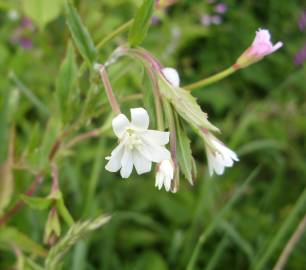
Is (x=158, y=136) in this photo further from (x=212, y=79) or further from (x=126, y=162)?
(x=212, y=79)

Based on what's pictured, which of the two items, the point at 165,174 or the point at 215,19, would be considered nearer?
the point at 165,174

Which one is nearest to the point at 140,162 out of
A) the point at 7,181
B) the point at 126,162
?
the point at 126,162

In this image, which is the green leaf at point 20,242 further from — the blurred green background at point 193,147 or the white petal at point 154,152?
the white petal at point 154,152

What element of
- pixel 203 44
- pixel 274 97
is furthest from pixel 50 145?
pixel 203 44

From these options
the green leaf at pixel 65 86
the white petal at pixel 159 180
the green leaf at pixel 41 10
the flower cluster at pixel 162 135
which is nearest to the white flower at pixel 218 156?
the flower cluster at pixel 162 135

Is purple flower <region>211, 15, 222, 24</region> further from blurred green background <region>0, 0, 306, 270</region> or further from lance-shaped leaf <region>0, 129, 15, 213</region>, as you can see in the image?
lance-shaped leaf <region>0, 129, 15, 213</region>

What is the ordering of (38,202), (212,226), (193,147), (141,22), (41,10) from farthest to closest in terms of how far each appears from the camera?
(193,147) < (41,10) < (212,226) < (38,202) < (141,22)
